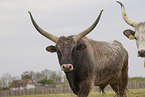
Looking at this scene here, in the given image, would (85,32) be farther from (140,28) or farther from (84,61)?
(140,28)

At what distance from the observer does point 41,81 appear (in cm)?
8056

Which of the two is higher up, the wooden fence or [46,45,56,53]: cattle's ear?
[46,45,56,53]: cattle's ear

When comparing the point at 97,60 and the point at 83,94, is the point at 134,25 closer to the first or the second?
the point at 97,60

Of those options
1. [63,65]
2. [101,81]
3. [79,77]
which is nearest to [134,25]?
[101,81]

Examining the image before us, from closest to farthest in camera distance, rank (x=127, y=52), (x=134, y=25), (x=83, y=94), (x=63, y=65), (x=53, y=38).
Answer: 1. (x=63, y=65)
2. (x=83, y=94)
3. (x=53, y=38)
4. (x=134, y=25)
5. (x=127, y=52)

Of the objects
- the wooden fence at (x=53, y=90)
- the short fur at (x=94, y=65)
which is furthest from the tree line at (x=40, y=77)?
the short fur at (x=94, y=65)

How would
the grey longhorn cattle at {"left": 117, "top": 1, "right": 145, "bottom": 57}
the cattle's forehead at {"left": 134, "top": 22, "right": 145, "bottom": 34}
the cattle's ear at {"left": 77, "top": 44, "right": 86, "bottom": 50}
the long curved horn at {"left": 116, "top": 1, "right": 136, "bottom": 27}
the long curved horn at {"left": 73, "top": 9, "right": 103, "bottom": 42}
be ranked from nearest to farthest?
1. the cattle's ear at {"left": 77, "top": 44, "right": 86, "bottom": 50}
2. the long curved horn at {"left": 73, "top": 9, "right": 103, "bottom": 42}
3. the grey longhorn cattle at {"left": 117, "top": 1, "right": 145, "bottom": 57}
4. the cattle's forehead at {"left": 134, "top": 22, "right": 145, "bottom": 34}
5. the long curved horn at {"left": 116, "top": 1, "right": 136, "bottom": 27}

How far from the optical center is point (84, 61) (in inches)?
273

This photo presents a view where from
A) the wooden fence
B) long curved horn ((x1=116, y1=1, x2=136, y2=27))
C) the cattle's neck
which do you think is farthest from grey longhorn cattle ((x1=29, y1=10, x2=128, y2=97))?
the wooden fence

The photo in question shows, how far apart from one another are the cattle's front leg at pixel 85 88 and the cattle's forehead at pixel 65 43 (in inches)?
44.7

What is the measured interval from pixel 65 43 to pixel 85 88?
137 centimetres

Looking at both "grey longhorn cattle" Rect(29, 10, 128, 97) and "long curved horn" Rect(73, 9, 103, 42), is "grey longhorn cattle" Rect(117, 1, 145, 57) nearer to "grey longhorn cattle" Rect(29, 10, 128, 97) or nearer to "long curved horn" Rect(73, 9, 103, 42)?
"grey longhorn cattle" Rect(29, 10, 128, 97)

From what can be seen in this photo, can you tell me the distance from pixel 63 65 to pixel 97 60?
78.3 inches

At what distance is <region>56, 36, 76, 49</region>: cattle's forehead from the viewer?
6405 mm
